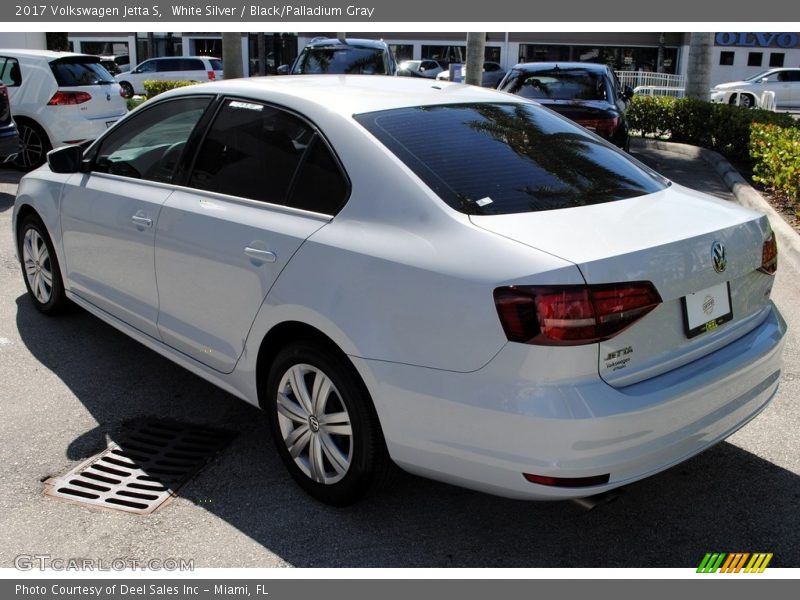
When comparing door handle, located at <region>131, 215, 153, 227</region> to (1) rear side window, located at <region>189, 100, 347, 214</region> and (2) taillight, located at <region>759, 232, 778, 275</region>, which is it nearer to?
(1) rear side window, located at <region>189, 100, 347, 214</region>

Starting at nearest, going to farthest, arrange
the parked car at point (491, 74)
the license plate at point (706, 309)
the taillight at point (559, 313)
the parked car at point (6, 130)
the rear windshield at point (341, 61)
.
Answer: the taillight at point (559, 313) → the license plate at point (706, 309) → the parked car at point (6, 130) → the rear windshield at point (341, 61) → the parked car at point (491, 74)

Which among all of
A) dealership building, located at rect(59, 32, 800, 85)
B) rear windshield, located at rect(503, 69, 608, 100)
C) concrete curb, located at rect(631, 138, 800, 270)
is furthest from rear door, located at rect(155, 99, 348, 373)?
dealership building, located at rect(59, 32, 800, 85)

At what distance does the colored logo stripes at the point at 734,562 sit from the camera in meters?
3.10

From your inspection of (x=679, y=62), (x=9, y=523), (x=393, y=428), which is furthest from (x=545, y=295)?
(x=679, y=62)

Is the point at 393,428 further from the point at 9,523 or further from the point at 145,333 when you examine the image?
the point at 145,333

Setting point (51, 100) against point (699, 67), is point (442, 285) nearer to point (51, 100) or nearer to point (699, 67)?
point (51, 100)

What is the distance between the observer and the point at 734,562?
10.3ft

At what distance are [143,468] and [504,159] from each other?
86.0 inches

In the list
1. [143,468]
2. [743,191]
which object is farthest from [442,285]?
[743,191]

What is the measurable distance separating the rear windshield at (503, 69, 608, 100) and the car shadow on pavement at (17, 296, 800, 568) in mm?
8616

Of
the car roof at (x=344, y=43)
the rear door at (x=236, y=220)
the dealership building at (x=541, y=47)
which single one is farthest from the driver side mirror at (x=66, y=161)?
the dealership building at (x=541, y=47)

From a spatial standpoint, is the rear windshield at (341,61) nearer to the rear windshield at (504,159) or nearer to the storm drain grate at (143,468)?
the rear windshield at (504,159)

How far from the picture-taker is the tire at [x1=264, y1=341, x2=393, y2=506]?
3154 mm

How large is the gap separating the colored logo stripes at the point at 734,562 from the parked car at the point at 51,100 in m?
10.6
